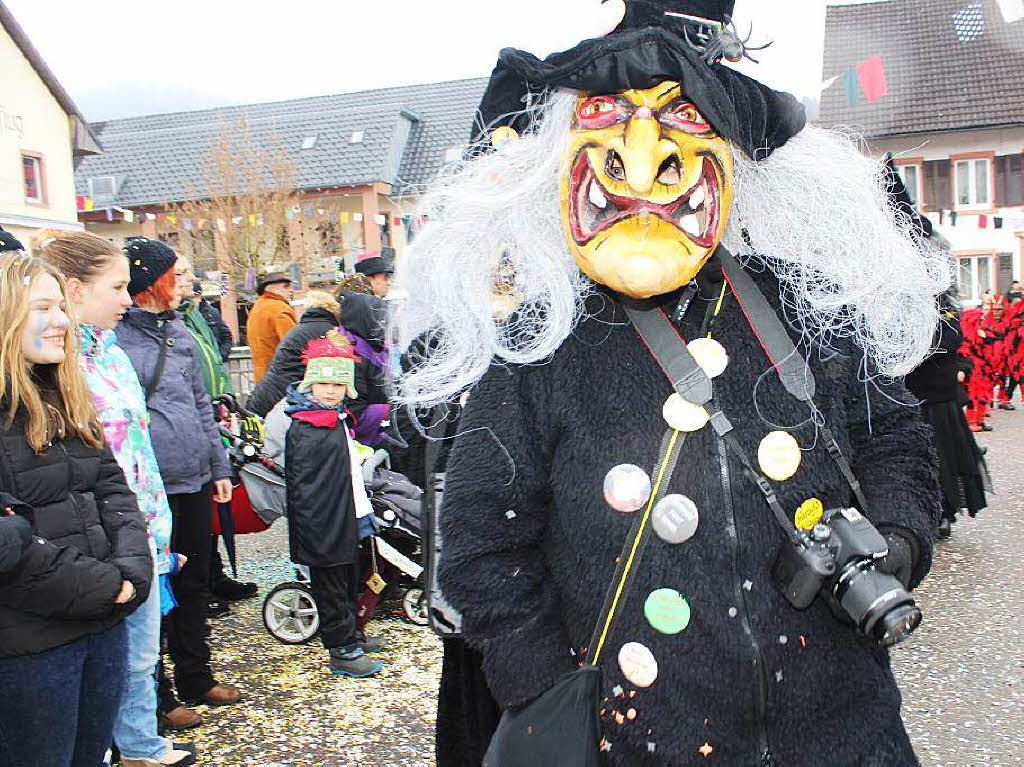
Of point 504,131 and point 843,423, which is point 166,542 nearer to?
point 504,131

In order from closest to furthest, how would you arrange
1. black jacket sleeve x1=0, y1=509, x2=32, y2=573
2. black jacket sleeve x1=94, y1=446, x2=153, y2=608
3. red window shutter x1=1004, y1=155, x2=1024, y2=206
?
black jacket sleeve x1=0, y1=509, x2=32, y2=573, black jacket sleeve x1=94, y1=446, x2=153, y2=608, red window shutter x1=1004, y1=155, x2=1024, y2=206

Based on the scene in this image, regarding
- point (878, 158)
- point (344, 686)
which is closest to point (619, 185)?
point (878, 158)

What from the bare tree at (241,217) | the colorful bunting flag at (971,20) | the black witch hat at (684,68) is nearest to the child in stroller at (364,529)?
the black witch hat at (684,68)

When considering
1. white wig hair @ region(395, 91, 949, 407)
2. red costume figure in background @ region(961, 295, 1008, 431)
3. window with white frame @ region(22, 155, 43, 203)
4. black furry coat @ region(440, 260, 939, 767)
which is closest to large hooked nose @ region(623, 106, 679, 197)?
white wig hair @ region(395, 91, 949, 407)

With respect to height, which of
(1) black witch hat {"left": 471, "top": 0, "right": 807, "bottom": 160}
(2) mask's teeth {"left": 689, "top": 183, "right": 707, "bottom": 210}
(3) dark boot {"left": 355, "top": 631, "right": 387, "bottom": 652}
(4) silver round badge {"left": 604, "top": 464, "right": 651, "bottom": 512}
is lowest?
(3) dark boot {"left": 355, "top": 631, "right": 387, "bottom": 652}

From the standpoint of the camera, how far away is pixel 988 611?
475cm

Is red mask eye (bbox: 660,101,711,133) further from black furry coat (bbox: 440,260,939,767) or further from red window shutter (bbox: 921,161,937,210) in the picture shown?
red window shutter (bbox: 921,161,937,210)

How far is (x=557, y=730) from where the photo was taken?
1564 mm

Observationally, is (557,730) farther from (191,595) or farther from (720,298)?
(191,595)

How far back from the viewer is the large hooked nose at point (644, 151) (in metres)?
1.69

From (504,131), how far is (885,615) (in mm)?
1212

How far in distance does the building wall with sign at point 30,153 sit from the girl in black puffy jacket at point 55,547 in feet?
57.2

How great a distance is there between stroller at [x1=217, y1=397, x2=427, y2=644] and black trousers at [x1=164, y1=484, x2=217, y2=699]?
72cm

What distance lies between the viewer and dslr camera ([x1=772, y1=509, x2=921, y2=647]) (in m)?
1.50
